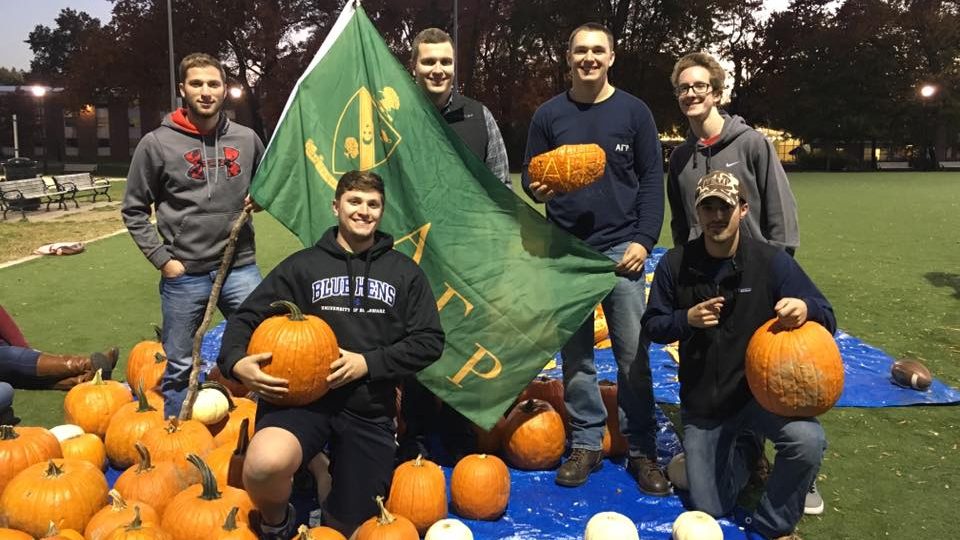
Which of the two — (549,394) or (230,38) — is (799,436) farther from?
(230,38)

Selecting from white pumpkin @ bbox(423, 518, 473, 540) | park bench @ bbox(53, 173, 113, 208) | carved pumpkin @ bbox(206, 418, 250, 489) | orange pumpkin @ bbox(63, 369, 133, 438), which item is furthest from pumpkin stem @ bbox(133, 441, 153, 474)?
park bench @ bbox(53, 173, 113, 208)

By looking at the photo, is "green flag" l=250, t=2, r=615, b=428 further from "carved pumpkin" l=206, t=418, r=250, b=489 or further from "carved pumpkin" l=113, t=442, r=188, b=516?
"carved pumpkin" l=113, t=442, r=188, b=516

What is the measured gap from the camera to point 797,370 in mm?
3463

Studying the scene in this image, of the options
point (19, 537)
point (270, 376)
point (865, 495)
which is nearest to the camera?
point (19, 537)

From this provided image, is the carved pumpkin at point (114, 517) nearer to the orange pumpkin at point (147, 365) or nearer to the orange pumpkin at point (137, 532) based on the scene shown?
the orange pumpkin at point (137, 532)

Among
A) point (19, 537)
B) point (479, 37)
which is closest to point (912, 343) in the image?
point (19, 537)

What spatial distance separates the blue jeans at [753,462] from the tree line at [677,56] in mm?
41873

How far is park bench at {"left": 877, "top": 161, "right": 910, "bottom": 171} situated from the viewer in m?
48.6

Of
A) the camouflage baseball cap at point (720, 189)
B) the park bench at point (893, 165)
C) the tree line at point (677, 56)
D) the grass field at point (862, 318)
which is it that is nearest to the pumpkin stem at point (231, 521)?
the camouflage baseball cap at point (720, 189)

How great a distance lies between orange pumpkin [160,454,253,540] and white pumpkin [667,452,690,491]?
2283mm

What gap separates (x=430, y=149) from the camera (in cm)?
441

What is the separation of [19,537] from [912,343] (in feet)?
24.4

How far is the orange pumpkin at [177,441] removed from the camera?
157 inches

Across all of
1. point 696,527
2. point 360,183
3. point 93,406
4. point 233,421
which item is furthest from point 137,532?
point 696,527
